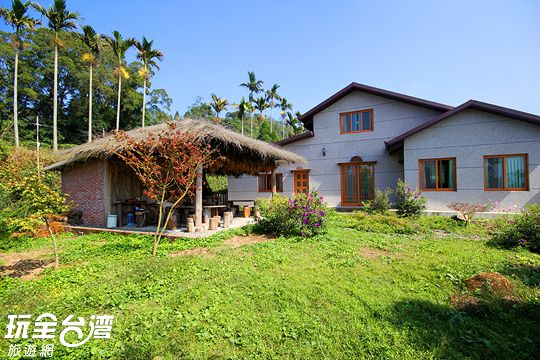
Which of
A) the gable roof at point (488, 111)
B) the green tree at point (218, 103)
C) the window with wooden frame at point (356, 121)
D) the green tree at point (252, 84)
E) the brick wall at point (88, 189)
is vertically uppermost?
the green tree at point (252, 84)

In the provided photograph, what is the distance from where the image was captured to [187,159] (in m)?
5.75

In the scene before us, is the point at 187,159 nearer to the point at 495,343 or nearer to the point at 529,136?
the point at 495,343

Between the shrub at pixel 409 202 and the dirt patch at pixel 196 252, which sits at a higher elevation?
the shrub at pixel 409 202

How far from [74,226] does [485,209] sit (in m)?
15.2

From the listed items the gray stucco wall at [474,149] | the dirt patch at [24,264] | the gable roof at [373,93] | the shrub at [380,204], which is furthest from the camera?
the gable roof at [373,93]

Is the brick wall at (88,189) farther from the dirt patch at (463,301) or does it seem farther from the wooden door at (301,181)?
the dirt patch at (463,301)

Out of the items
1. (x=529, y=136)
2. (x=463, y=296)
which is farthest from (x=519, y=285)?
(x=529, y=136)

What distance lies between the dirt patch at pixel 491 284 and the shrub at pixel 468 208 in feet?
19.2

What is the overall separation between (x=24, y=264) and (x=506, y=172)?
49.6 feet

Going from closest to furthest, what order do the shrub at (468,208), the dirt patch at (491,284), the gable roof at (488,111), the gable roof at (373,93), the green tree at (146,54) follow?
the dirt patch at (491,284), the shrub at (468,208), the gable roof at (488,111), the gable roof at (373,93), the green tree at (146,54)

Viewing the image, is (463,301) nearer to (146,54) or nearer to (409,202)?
(409,202)

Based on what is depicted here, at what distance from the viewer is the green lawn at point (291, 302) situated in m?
2.38

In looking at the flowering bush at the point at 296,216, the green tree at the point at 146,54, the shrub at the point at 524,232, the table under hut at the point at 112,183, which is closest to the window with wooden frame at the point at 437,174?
the shrub at the point at 524,232

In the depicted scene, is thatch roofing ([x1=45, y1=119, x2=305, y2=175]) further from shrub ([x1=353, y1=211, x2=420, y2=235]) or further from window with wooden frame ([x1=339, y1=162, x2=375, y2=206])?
shrub ([x1=353, y1=211, x2=420, y2=235])
